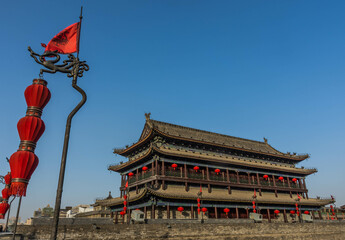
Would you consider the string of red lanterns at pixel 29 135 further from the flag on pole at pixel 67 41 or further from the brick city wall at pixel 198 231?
the brick city wall at pixel 198 231

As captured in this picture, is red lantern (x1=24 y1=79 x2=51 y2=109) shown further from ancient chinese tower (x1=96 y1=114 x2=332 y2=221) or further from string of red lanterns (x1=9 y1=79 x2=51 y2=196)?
ancient chinese tower (x1=96 y1=114 x2=332 y2=221)

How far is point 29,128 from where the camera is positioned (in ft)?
21.2

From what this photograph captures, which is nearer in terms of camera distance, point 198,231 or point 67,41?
point 67,41

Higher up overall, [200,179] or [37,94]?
[200,179]

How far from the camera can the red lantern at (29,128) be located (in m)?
6.41

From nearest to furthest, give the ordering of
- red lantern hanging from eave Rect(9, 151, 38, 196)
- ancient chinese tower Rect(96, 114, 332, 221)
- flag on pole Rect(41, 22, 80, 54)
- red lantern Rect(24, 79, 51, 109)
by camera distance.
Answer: red lantern hanging from eave Rect(9, 151, 38, 196), red lantern Rect(24, 79, 51, 109), flag on pole Rect(41, 22, 80, 54), ancient chinese tower Rect(96, 114, 332, 221)

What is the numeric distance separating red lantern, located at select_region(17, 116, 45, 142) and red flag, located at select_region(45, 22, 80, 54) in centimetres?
227

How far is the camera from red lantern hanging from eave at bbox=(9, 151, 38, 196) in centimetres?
602

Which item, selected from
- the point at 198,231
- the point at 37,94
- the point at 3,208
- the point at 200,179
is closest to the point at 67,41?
the point at 37,94

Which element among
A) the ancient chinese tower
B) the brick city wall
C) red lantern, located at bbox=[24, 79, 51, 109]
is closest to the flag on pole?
red lantern, located at bbox=[24, 79, 51, 109]

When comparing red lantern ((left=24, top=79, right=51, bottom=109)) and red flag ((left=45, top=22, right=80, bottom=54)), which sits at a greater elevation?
red flag ((left=45, top=22, right=80, bottom=54))

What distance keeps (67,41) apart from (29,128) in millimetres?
3040

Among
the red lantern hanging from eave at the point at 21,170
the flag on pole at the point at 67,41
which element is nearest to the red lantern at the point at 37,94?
the flag on pole at the point at 67,41

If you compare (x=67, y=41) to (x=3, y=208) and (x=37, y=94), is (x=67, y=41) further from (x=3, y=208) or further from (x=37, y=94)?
(x=3, y=208)
